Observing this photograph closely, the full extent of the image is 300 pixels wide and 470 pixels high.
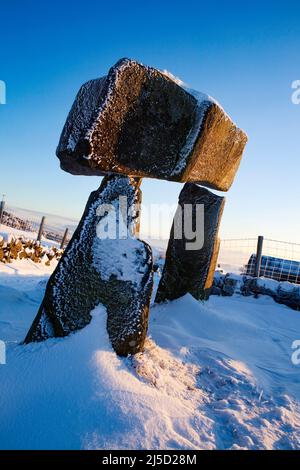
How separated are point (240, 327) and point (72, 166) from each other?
8.19ft

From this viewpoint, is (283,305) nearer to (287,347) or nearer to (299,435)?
(287,347)

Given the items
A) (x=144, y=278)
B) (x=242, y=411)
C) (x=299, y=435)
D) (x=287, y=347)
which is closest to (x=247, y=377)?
(x=242, y=411)

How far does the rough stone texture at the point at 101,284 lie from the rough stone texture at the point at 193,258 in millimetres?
1688

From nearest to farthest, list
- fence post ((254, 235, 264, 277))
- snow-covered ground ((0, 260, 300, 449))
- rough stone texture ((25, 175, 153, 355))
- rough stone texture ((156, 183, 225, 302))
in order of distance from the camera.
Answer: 1. snow-covered ground ((0, 260, 300, 449))
2. rough stone texture ((25, 175, 153, 355))
3. rough stone texture ((156, 183, 225, 302))
4. fence post ((254, 235, 264, 277))

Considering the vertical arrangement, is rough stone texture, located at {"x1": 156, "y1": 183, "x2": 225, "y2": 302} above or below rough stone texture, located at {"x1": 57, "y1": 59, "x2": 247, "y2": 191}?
below

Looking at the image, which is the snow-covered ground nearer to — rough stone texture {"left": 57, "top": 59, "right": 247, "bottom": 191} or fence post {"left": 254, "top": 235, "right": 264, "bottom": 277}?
rough stone texture {"left": 57, "top": 59, "right": 247, "bottom": 191}

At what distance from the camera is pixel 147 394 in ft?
5.61

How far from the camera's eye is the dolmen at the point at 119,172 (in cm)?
217

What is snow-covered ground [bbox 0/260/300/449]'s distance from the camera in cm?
141

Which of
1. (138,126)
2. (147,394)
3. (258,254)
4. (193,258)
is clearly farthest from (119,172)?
(258,254)

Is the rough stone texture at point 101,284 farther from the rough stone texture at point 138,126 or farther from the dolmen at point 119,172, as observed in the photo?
the rough stone texture at point 138,126

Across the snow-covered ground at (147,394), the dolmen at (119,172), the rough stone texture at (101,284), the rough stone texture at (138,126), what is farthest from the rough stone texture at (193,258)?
the rough stone texture at (101,284)

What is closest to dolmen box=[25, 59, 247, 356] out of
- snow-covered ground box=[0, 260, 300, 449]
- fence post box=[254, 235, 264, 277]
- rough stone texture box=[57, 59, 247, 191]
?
rough stone texture box=[57, 59, 247, 191]

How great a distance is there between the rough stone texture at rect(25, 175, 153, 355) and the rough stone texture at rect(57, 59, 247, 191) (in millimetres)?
276
